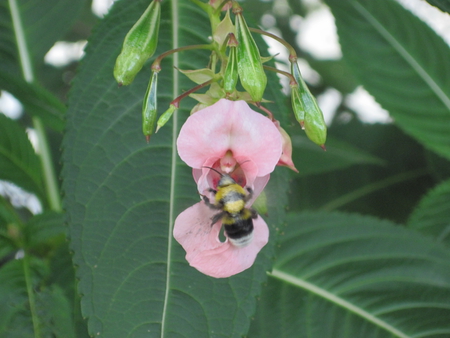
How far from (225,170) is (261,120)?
117 millimetres

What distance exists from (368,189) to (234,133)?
1272mm

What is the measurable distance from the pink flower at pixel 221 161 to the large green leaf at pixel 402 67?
0.82 m

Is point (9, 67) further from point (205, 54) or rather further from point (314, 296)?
point (314, 296)

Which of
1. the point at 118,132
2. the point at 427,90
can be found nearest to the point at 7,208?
the point at 118,132

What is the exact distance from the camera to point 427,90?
148 centimetres

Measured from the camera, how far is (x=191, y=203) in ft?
3.28

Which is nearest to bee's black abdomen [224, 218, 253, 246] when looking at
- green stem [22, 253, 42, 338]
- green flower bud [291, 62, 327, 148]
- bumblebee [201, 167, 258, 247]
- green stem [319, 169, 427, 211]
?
bumblebee [201, 167, 258, 247]

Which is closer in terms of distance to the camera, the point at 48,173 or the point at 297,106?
the point at 297,106

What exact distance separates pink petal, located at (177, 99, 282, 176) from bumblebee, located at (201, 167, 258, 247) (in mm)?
61

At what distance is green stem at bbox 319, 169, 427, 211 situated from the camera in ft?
6.17

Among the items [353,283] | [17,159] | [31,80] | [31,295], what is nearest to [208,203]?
[31,295]

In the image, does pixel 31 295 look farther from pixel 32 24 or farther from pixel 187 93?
pixel 32 24

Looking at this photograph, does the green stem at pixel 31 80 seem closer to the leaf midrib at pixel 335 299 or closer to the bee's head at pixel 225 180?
the leaf midrib at pixel 335 299

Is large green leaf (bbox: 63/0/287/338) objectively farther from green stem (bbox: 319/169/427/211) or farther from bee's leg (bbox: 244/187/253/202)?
green stem (bbox: 319/169/427/211)
